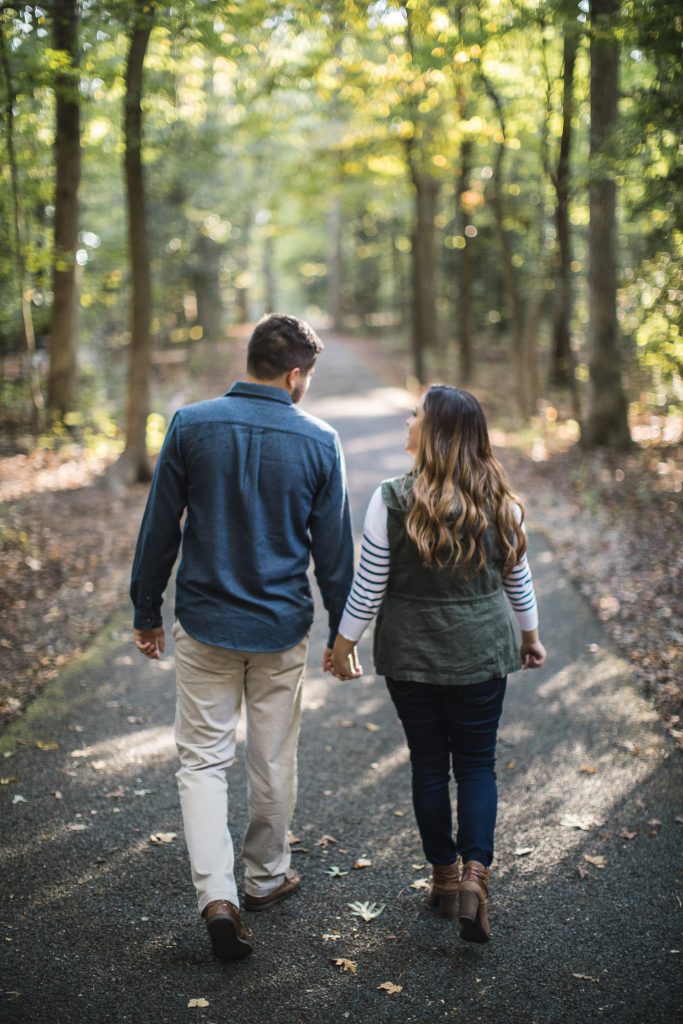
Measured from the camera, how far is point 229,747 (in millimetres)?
3432

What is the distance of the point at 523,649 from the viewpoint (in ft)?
12.2

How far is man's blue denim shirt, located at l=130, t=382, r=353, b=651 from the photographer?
3275mm

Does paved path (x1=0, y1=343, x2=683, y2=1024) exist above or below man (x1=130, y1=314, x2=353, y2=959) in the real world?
below

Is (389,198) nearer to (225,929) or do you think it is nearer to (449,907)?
(449,907)

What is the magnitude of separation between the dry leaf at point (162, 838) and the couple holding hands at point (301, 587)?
0.86m

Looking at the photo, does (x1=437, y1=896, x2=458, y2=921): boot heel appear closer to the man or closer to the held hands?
the man

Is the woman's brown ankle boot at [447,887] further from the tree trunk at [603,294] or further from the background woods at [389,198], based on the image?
the tree trunk at [603,294]

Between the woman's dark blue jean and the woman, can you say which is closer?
the woman

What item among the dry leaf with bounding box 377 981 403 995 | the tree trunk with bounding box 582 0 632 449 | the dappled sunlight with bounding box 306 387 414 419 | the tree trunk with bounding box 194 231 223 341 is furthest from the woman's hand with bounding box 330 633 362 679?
the tree trunk with bounding box 194 231 223 341

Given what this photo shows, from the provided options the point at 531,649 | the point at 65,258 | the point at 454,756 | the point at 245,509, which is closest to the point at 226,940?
the point at 454,756

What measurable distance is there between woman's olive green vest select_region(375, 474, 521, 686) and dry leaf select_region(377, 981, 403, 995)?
3.56ft

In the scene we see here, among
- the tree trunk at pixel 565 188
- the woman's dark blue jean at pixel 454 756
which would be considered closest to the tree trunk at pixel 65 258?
the tree trunk at pixel 565 188

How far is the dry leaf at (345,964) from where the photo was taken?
3.19 metres

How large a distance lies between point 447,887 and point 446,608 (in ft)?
3.91
